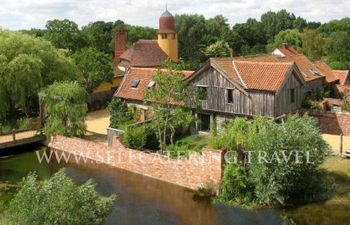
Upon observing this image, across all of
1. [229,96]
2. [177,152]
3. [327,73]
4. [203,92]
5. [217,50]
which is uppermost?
[217,50]

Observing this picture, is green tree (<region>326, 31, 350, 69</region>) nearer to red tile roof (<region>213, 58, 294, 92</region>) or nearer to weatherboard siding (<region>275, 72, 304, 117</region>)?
weatherboard siding (<region>275, 72, 304, 117</region>)

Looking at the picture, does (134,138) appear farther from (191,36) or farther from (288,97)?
(191,36)

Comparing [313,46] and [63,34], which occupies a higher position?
[63,34]

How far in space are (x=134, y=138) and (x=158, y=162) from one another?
8.96 ft

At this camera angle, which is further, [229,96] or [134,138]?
[229,96]

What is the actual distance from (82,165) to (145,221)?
968 cm

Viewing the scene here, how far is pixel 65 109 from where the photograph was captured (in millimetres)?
31266

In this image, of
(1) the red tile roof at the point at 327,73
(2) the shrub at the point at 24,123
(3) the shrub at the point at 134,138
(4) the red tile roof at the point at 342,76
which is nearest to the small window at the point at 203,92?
(3) the shrub at the point at 134,138

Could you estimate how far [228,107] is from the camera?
99.6 feet

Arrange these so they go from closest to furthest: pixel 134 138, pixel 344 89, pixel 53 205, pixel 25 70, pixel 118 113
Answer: pixel 53 205
pixel 134 138
pixel 118 113
pixel 25 70
pixel 344 89

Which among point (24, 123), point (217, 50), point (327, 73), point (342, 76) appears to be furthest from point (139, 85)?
point (217, 50)

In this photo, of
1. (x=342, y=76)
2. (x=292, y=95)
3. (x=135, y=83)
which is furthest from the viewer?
A: (x=342, y=76)

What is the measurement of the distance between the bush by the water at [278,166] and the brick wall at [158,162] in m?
1.01

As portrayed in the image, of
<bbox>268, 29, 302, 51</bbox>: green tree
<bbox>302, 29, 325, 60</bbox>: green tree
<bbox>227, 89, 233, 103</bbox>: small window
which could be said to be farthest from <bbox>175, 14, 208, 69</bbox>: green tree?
<bbox>227, 89, 233, 103</bbox>: small window
